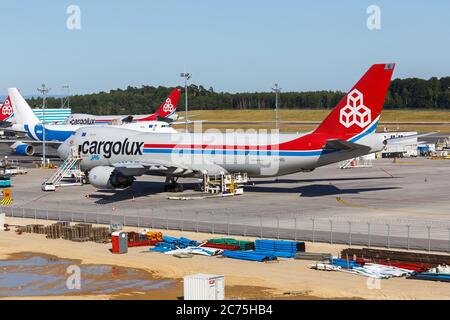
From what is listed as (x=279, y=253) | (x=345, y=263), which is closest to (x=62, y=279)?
(x=279, y=253)

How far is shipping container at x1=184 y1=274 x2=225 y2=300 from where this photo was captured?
1469 inches

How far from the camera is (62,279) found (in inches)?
1804

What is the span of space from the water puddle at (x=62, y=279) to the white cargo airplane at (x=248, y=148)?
1090 inches

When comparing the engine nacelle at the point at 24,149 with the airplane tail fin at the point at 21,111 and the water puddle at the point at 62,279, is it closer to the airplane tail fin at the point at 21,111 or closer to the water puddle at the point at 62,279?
the airplane tail fin at the point at 21,111

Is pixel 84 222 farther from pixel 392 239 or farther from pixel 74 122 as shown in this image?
pixel 74 122

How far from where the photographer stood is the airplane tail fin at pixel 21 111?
136375 millimetres

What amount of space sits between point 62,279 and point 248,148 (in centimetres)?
3552

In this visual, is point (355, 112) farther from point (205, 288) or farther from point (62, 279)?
point (205, 288)

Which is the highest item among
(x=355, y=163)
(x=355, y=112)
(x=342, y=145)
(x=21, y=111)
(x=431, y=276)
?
(x=355, y=112)

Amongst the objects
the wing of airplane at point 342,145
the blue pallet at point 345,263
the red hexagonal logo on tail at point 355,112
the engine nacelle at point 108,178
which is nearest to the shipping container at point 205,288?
the blue pallet at point 345,263

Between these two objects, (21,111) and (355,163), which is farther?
(21,111)

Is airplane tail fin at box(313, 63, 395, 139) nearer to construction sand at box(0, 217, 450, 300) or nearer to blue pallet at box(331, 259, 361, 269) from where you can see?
construction sand at box(0, 217, 450, 300)

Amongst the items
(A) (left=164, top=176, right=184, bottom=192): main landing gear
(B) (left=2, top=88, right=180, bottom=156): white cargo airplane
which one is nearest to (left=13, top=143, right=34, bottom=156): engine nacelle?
(B) (left=2, top=88, right=180, bottom=156): white cargo airplane
